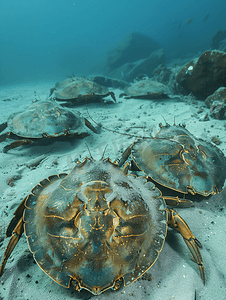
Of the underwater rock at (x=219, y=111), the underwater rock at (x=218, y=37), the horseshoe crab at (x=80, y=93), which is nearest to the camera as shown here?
the underwater rock at (x=219, y=111)

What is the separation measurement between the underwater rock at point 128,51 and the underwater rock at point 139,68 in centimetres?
390

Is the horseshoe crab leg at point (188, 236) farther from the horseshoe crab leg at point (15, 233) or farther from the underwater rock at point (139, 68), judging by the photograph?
the underwater rock at point (139, 68)

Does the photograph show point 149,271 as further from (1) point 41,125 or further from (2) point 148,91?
(2) point 148,91

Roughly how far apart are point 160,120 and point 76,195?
5131 millimetres

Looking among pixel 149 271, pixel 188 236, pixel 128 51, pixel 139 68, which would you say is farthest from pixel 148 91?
pixel 128 51

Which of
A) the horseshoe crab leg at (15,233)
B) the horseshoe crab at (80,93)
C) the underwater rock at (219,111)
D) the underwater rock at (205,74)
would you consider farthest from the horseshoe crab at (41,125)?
the underwater rock at (205,74)

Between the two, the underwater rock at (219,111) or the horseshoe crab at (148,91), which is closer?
the underwater rock at (219,111)

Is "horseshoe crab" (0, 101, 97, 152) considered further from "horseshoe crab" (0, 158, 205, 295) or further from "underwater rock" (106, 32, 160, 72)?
"underwater rock" (106, 32, 160, 72)

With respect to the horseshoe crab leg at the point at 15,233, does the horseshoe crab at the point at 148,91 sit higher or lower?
lower

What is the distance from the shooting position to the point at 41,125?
4012 mm

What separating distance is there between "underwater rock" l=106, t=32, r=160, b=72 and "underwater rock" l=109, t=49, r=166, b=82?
3.90 metres

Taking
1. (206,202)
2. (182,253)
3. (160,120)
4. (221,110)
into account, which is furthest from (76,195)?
(221,110)

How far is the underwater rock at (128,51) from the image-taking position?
76.4ft

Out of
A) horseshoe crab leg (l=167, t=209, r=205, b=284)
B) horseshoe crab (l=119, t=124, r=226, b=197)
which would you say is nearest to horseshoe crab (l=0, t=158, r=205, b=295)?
horseshoe crab leg (l=167, t=209, r=205, b=284)
